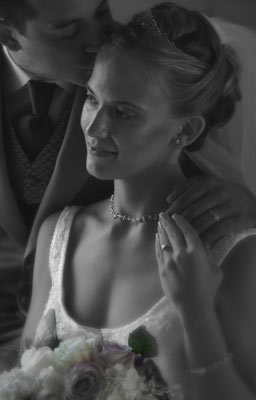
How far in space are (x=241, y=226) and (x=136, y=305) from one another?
0.28 meters

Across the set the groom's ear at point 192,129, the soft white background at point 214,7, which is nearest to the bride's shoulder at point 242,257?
the groom's ear at point 192,129

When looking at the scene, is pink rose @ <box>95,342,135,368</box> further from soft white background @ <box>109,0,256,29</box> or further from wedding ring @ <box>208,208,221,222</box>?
soft white background @ <box>109,0,256,29</box>

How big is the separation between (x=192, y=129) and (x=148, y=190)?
169 mm

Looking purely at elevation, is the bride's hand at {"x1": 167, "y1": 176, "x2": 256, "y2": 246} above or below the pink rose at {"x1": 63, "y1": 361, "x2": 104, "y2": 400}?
below

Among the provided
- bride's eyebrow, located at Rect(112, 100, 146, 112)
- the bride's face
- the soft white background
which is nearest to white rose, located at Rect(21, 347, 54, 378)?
the bride's face

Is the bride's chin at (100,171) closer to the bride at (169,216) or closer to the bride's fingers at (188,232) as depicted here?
the bride at (169,216)

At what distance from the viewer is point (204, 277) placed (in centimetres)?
120

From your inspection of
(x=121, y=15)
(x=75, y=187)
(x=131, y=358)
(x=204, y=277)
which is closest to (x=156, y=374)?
(x=131, y=358)

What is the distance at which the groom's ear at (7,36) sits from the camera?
1518mm

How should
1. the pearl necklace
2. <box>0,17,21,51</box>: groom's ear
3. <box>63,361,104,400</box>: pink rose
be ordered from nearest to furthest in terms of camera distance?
<box>63,361,104,400</box>: pink rose < the pearl necklace < <box>0,17,21,51</box>: groom's ear

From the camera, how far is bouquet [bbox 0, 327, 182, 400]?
1.02 metres

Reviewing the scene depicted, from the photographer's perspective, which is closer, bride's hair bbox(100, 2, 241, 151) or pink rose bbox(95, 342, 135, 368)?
pink rose bbox(95, 342, 135, 368)

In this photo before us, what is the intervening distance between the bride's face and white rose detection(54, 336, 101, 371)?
0.35m

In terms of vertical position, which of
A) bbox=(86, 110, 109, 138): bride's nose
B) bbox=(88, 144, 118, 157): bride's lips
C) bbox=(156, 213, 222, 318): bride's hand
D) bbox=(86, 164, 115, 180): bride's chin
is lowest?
bbox=(156, 213, 222, 318): bride's hand
